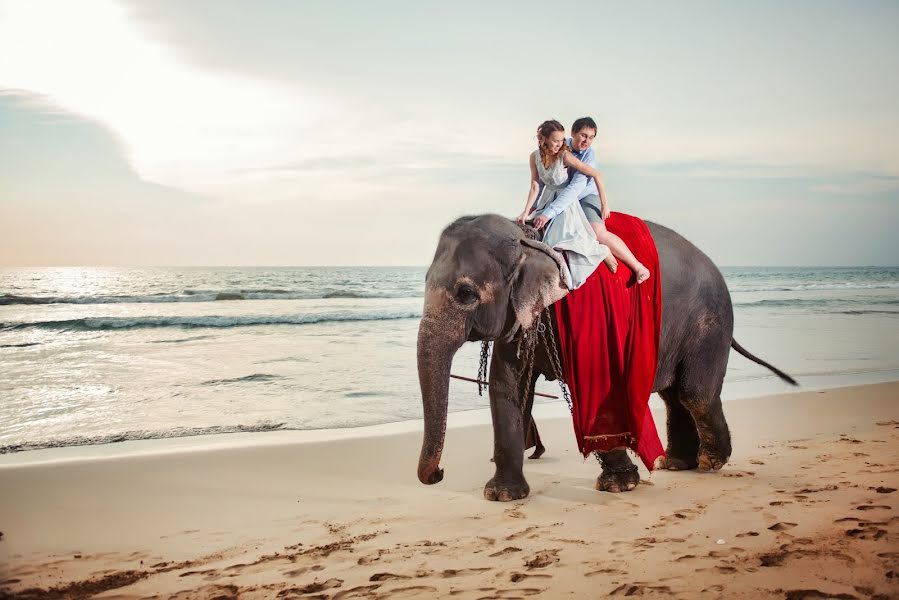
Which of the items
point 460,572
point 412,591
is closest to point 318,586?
point 412,591

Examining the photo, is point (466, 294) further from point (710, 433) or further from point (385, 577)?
point (710, 433)

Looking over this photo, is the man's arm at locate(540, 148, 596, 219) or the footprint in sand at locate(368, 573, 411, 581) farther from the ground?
the man's arm at locate(540, 148, 596, 219)

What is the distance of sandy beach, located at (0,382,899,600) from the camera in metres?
3.57

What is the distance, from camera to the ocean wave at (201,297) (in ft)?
90.9

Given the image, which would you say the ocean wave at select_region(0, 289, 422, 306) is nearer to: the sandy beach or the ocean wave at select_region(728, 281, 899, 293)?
the ocean wave at select_region(728, 281, 899, 293)

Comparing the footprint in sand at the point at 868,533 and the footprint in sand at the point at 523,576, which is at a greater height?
the footprint in sand at the point at 868,533

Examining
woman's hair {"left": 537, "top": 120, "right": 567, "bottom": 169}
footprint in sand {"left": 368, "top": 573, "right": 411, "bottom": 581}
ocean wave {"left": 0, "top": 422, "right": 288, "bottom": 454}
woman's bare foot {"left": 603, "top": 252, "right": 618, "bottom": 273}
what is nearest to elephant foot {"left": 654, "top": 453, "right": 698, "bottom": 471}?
woman's bare foot {"left": 603, "top": 252, "right": 618, "bottom": 273}

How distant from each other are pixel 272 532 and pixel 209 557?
0.46m

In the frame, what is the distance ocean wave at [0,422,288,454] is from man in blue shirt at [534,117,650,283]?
3887mm

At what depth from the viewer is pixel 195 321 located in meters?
21.2

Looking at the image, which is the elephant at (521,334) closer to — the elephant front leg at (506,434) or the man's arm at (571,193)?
the elephant front leg at (506,434)

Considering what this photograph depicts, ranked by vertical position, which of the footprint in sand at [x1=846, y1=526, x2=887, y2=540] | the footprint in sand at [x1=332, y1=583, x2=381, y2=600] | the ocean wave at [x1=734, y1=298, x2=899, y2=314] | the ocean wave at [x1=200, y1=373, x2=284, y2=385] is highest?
the ocean wave at [x1=734, y1=298, x2=899, y2=314]

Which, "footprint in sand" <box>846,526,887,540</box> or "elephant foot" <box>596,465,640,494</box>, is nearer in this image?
"footprint in sand" <box>846,526,887,540</box>

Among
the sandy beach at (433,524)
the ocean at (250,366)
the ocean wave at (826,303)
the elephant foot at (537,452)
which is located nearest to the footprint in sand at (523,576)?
the sandy beach at (433,524)
